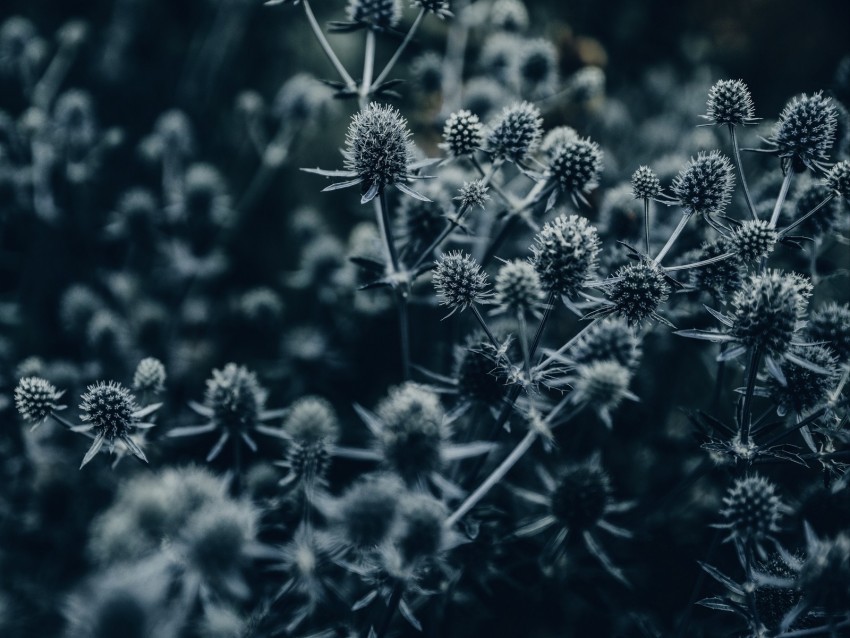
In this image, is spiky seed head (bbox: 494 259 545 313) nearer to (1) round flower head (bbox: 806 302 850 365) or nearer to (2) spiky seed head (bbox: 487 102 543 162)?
(2) spiky seed head (bbox: 487 102 543 162)

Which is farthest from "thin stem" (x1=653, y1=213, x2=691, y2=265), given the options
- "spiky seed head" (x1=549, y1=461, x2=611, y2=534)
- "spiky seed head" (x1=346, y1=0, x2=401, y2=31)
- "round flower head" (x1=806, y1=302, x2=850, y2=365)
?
"spiky seed head" (x1=346, y1=0, x2=401, y2=31)

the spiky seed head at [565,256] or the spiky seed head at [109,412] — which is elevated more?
the spiky seed head at [565,256]

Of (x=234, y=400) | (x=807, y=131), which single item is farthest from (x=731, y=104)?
(x=234, y=400)

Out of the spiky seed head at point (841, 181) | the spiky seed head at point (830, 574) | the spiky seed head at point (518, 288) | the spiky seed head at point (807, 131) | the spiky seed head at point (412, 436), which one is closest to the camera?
the spiky seed head at point (830, 574)

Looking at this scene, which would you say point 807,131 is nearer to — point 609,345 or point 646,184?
point 646,184

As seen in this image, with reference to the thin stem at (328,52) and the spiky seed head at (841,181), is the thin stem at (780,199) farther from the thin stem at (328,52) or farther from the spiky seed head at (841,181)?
the thin stem at (328,52)

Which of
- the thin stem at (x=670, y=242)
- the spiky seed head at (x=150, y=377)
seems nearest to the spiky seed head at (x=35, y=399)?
the spiky seed head at (x=150, y=377)

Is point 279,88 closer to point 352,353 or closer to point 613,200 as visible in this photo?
point 352,353
